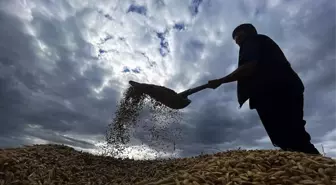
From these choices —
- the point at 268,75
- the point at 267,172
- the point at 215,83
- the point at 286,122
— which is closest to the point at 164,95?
the point at 215,83

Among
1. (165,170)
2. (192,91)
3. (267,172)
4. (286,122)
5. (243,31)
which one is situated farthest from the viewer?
(243,31)

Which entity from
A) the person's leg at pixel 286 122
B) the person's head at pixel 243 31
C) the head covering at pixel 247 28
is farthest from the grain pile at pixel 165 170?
the head covering at pixel 247 28

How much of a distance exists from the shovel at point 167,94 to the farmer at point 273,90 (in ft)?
2.07

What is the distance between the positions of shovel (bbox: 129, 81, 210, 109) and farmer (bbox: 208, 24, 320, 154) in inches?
24.8

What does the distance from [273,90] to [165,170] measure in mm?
2486

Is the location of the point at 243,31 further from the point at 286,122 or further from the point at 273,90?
the point at 286,122

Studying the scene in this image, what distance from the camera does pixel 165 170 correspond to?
473 centimetres

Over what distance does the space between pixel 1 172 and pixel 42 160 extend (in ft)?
3.21

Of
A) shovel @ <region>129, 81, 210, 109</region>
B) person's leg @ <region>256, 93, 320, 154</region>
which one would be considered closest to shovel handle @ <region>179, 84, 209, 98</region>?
shovel @ <region>129, 81, 210, 109</region>

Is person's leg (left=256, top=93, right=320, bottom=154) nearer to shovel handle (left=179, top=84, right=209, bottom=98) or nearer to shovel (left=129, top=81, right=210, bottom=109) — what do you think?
shovel handle (left=179, top=84, right=209, bottom=98)

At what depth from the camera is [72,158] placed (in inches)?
220

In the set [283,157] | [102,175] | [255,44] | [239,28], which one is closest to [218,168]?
[283,157]

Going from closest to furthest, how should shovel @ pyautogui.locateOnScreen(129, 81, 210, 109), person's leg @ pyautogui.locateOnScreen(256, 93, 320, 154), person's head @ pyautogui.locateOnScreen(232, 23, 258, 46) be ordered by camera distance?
person's leg @ pyautogui.locateOnScreen(256, 93, 320, 154)
shovel @ pyautogui.locateOnScreen(129, 81, 210, 109)
person's head @ pyautogui.locateOnScreen(232, 23, 258, 46)

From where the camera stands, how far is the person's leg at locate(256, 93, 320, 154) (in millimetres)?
5133
